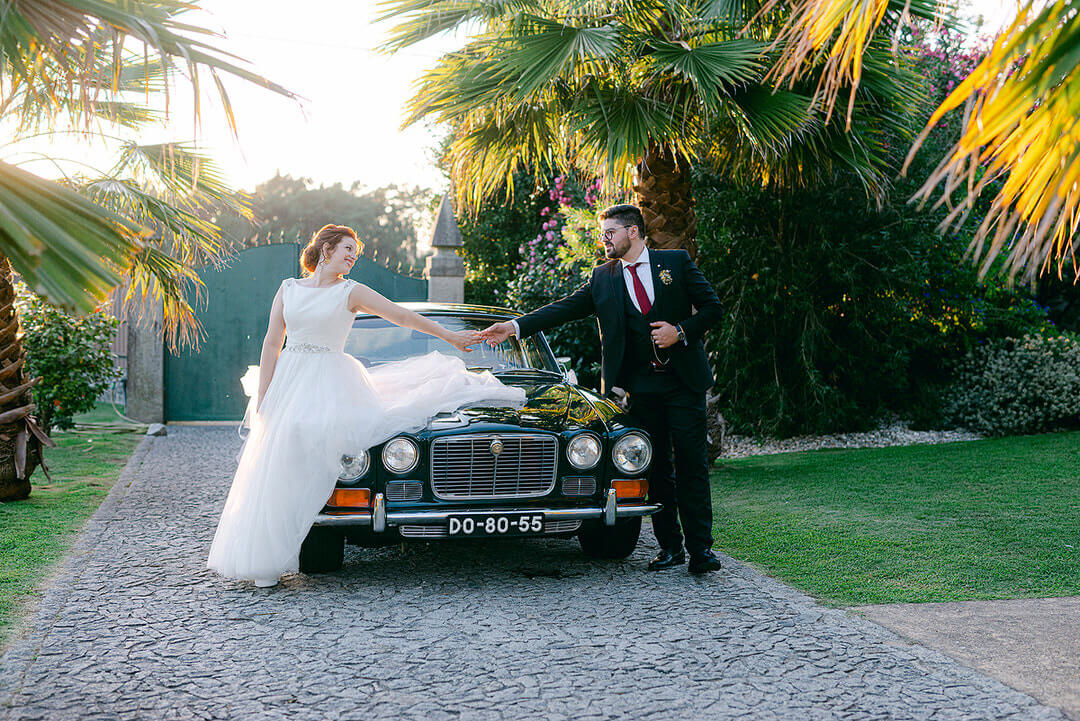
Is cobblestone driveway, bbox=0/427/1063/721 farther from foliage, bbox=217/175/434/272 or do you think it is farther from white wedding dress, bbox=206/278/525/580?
foliage, bbox=217/175/434/272

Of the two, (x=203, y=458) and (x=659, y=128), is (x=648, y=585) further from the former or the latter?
(x=203, y=458)

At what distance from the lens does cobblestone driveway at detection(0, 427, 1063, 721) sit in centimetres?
309

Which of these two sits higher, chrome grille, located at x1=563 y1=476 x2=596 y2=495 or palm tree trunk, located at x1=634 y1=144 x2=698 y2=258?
palm tree trunk, located at x1=634 y1=144 x2=698 y2=258

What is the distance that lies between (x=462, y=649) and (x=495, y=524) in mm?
921

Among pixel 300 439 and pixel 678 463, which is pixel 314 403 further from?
pixel 678 463

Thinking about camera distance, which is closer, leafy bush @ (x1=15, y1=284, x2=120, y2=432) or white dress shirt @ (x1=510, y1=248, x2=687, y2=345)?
white dress shirt @ (x1=510, y1=248, x2=687, y2=345)

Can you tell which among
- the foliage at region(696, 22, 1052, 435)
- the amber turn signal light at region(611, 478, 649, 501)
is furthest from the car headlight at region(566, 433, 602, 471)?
the foliage at region(696, 22, 1052, 435)

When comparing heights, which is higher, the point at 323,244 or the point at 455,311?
the point at 323,244

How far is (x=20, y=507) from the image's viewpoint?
268 inches

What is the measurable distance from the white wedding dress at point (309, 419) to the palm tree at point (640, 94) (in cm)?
283

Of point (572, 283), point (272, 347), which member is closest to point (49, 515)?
point (272, 347)

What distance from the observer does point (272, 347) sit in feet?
16.6

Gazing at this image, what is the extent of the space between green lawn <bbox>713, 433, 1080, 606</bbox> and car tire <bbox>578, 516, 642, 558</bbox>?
0.76m

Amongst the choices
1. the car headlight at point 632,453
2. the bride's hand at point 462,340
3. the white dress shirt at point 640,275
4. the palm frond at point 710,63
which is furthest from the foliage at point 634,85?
the car headlight at point 632,453
